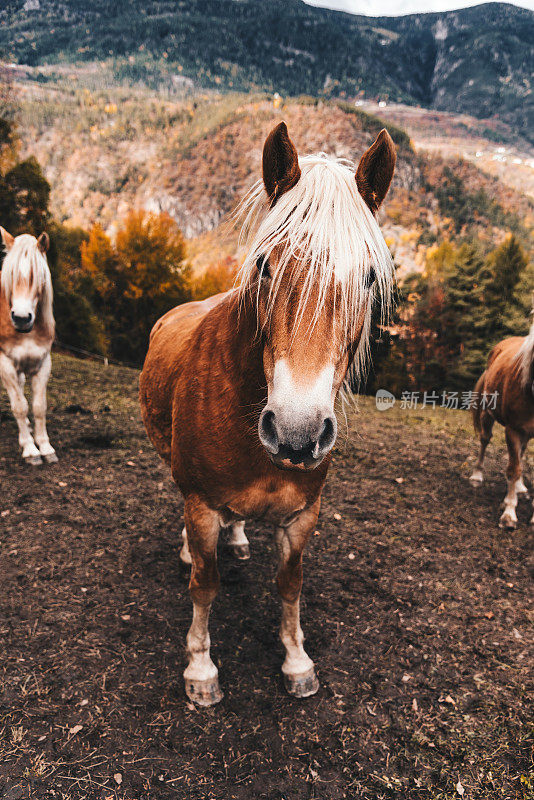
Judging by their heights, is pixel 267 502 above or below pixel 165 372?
below

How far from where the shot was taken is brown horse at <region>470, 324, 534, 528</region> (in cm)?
518

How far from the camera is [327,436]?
151cm

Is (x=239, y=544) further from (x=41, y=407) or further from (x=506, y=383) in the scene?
(x=506, y=383)

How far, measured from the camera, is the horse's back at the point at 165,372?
3.07 meters

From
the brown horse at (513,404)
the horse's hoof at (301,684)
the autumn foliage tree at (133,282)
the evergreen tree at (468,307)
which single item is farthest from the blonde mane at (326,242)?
the evergreen tree at (468,307)

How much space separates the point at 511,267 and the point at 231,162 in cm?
12579

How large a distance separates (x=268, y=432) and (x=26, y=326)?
471cm

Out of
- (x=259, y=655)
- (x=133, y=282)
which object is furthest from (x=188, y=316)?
(x=133, y=282)

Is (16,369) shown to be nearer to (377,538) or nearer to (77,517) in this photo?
(77,517)

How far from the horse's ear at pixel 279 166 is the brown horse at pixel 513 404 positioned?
14.3ft

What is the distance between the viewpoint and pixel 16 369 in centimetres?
581

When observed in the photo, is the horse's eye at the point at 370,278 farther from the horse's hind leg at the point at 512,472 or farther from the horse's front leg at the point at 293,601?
the horse's hind leg at the point at 512,472

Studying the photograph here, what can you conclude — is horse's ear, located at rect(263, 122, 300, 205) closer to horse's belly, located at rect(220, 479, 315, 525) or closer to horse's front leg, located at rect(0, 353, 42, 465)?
horse's belly, located at rect(220, 479, 315, 525)

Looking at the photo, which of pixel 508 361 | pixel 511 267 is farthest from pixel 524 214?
pixel 508 361
